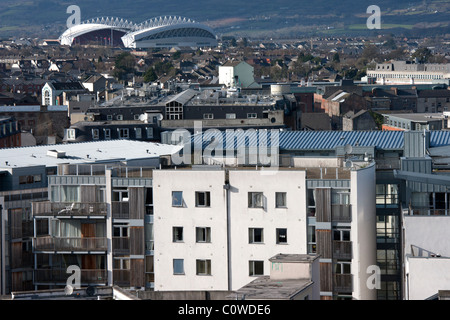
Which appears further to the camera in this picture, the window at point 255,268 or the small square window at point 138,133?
the small square window at point 138,133

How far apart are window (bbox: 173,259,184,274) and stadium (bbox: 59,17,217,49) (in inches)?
5803

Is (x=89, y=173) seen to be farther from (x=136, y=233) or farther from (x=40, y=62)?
(x=40, y=62)

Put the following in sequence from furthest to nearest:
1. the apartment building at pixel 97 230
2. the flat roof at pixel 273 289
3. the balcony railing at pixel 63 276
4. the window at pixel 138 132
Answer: the window at pixel 138 132 < the balcony railing at pixel 63 276 < the apartment building at pixel 97 230 < the flat roof at pixel 273 289

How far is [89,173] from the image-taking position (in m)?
17.5

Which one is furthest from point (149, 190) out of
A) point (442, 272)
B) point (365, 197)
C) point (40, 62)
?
point (40, 62)

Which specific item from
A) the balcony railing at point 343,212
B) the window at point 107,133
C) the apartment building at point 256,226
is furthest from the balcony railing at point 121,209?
the window at point 107,133

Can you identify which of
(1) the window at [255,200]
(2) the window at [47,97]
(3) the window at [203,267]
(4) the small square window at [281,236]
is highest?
(2) the window at [47,97]

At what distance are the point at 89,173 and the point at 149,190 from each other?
1823mm

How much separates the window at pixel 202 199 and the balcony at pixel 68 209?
1427mm

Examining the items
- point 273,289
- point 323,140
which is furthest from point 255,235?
point 323,140

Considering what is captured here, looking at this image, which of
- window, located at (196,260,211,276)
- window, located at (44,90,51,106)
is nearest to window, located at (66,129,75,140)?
window, located at (196,260,211,276)

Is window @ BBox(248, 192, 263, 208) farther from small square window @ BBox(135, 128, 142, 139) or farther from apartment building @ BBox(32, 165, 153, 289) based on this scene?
small square window @ BBox(135, 128, 142, 139)

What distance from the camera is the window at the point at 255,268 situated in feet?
49.7

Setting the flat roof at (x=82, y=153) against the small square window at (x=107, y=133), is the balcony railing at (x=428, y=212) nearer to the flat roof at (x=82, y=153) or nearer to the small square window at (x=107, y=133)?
the flat roof at (x=82, y=153)
